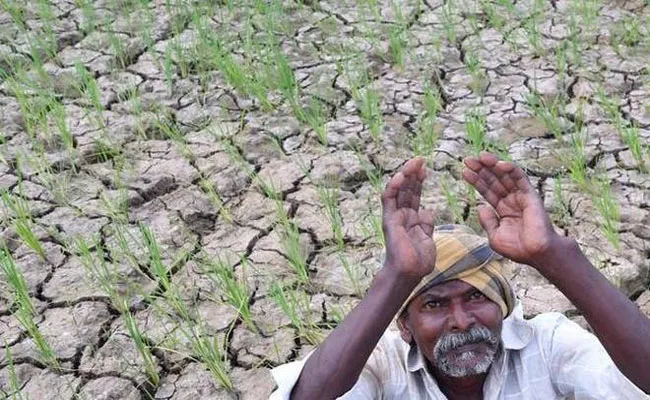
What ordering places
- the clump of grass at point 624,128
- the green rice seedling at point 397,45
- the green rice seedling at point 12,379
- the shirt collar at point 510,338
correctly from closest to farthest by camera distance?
the shirt collar at point 510,338, the green rice seedling at point 12,379, the clump of grass at point 624,128, the green rice seedling at point 397,45

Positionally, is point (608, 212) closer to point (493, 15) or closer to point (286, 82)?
point (286, 82)

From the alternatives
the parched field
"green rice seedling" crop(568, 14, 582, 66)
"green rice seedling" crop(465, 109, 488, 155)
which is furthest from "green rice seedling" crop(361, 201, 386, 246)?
"green rice seedling" crop(568, 14, 582, 66)

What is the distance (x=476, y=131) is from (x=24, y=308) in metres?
1.53

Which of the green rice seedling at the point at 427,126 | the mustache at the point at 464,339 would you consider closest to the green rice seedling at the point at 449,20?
the green rice seedling at the point at 427,126

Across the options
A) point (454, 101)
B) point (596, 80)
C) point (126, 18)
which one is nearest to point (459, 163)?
point (454, 101)

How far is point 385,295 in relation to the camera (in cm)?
247

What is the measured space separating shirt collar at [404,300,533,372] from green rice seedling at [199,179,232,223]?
3.99ft

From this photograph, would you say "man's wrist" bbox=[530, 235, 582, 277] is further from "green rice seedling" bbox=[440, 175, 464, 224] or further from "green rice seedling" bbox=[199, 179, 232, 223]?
"green rice seedling" bbox=[199, 179, 232, 223]

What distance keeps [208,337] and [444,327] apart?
0.92m

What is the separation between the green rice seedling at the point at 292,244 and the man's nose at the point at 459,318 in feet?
2.96

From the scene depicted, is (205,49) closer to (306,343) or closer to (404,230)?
(306,343)

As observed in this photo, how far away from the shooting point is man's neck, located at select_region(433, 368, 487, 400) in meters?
2.62

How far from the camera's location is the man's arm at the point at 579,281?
2.35 meters

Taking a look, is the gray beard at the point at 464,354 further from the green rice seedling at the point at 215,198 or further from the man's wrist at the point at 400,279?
the green rice seedling at the point at 215,198
